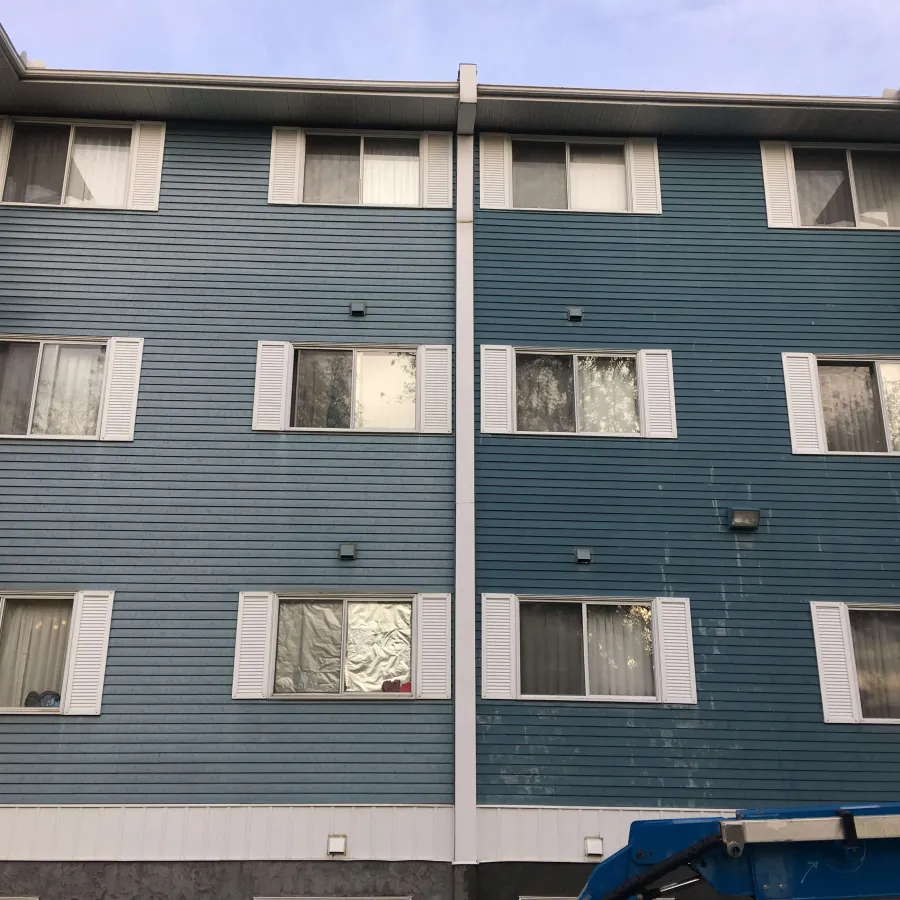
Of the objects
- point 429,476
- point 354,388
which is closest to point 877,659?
point 429,476

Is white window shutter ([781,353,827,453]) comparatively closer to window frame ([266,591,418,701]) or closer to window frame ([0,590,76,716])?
window frame ([266,591,418,701])

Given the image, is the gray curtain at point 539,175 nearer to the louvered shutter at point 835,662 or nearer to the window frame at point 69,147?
the window frame at point 69,147

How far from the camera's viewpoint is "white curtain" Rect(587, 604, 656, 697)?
11.0m

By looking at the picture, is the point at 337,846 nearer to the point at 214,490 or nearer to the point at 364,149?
the point at 214,490

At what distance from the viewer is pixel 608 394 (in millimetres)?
12289

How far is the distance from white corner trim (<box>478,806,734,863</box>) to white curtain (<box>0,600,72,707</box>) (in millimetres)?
5134

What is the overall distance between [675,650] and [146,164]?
9432 mm

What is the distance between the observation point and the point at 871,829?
626 cm

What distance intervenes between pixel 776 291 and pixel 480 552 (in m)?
5.41

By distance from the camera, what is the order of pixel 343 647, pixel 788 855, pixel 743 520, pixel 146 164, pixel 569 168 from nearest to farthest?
pixel 788 855, pixel 343 647, pixel 743 520, pixel 146 164, pixel 569 168

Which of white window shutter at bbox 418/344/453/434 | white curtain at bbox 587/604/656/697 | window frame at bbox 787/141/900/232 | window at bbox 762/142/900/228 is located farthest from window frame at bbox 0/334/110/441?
window frame at bbox 787/141/900/232

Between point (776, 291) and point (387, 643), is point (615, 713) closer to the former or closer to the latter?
point (387, 643)

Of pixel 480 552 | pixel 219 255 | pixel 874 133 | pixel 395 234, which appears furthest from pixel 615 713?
pixel 874 133

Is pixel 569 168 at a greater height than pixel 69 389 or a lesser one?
greater
